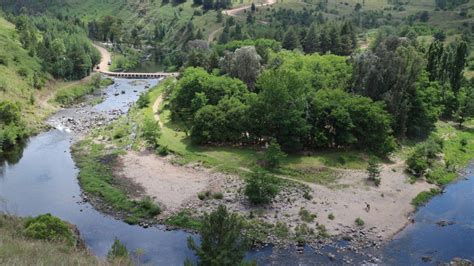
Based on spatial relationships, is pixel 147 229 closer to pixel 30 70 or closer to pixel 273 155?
pixel 273 155

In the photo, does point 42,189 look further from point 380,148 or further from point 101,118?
point 380,148

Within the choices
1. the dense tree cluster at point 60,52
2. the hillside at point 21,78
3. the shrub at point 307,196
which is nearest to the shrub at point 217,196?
the shrub at point 307,196

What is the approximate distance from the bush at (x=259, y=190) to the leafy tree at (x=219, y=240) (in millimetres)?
27568

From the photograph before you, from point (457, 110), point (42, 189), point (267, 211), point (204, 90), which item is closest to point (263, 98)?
point (204, 90)

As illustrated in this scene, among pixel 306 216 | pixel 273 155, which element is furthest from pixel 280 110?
pixel 306 216

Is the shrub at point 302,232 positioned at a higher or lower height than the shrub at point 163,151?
lower

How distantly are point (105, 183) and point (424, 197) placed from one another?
154 feet

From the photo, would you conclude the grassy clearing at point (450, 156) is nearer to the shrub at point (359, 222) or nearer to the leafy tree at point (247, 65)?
the shrub at point (359, 222)

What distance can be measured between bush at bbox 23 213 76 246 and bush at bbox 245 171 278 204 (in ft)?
79.6

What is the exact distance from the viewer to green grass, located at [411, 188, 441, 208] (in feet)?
222

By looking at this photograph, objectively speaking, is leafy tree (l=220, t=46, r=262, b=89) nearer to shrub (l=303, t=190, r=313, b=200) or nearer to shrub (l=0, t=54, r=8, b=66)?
shrub (l=303, t=190, r=313, b=200)

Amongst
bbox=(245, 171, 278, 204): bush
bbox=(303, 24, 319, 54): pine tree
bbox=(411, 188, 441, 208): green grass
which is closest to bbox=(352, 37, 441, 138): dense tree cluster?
bbox=(411, 188, 441, 208): green grass

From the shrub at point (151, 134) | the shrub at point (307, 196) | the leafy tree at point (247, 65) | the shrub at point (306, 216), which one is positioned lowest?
the shrub at point (306, 216)

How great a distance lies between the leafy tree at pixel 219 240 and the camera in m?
34.6
